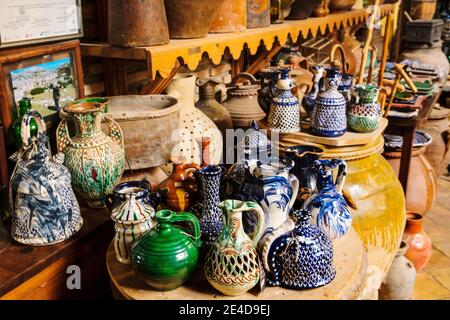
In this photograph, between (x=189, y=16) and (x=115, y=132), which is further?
(x=189, y=16)

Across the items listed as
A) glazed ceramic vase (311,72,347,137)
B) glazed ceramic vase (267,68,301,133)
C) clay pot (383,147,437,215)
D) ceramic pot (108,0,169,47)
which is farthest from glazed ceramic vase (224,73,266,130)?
clay pot (383,147,437,215)

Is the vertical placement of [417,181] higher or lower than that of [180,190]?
lower

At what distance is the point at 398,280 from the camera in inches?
92.1

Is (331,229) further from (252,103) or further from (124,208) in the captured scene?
(252,103)

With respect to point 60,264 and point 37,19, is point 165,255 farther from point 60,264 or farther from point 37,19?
point 37,19

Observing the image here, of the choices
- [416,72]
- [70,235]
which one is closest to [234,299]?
[70,235]

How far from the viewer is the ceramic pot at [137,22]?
1496mm

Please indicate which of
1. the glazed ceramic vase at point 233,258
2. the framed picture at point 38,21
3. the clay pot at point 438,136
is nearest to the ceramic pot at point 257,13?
the framed picture at point 38,21

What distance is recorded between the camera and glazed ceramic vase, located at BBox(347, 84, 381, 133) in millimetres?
1983

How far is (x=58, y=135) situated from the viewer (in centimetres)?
146

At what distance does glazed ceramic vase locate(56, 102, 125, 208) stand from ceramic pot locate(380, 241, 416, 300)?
5.20 feet

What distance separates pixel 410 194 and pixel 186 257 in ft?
7.75

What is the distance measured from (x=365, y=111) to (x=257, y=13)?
0.68 metres

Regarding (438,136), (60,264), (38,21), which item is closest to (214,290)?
(60,264)
